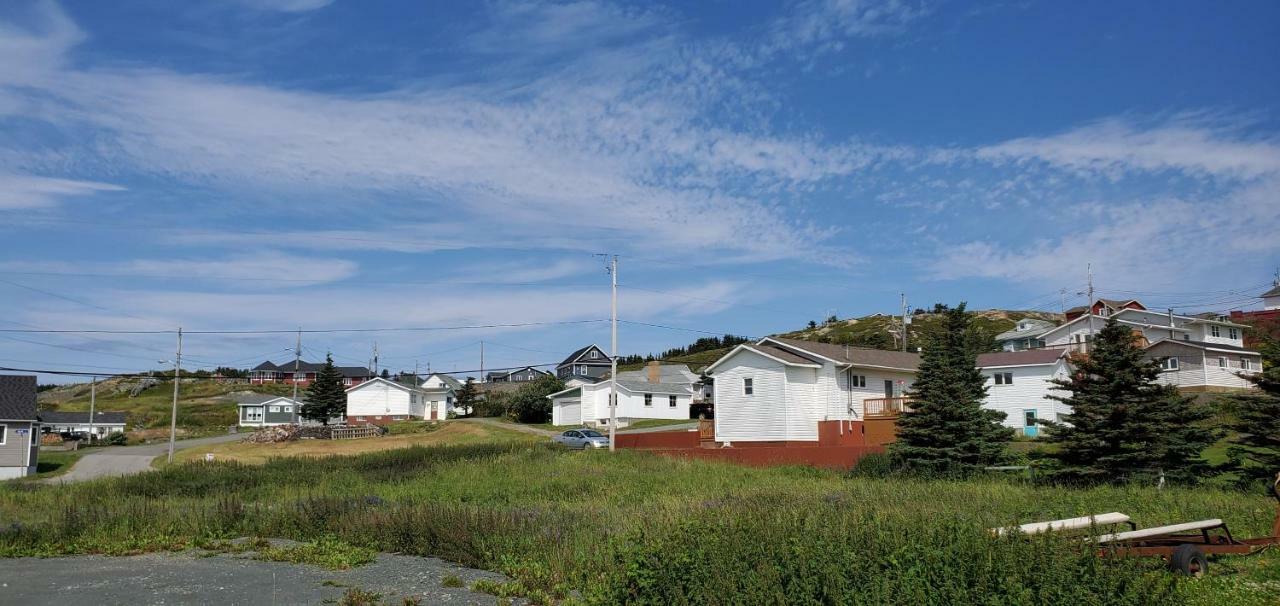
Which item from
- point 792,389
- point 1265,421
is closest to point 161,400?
point 792,389

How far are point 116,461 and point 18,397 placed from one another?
591 centimetres

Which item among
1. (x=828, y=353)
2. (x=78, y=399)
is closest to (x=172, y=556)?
(x=828, y=353)

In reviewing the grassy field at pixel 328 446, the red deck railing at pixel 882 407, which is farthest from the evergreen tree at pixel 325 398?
the red deck railing at pixel 882 407

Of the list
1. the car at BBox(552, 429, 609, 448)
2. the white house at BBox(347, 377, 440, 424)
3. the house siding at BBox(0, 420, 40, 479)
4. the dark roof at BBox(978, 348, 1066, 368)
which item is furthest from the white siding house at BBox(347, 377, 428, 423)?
the dark roof at BBox(978, 348, 1066, 368)

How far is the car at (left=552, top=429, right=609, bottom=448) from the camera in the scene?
46094 mm

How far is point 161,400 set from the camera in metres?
105

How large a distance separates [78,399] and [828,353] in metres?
115

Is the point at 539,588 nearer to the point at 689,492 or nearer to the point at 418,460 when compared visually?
the point at 689,492

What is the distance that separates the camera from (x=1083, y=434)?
73.3 ft

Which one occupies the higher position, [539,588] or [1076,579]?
[1076,579]

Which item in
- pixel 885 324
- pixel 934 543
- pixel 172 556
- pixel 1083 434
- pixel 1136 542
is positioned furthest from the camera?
pixel 885 324

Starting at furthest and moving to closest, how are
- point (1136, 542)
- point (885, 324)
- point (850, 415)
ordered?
point (885, 324) < point (850, 415) < point (1136, 542)

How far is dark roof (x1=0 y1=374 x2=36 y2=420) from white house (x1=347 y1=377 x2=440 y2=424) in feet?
131

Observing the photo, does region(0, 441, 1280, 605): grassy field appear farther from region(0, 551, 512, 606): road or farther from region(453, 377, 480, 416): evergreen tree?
Answer: region(453, 377, 480, 416): evergreen tree
